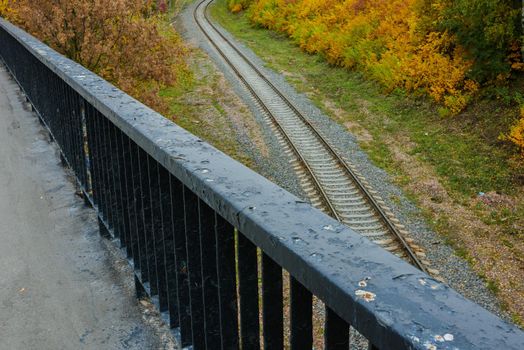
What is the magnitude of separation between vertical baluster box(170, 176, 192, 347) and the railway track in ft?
26.3

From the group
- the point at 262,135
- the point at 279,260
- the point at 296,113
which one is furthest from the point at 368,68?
the point at 279,260

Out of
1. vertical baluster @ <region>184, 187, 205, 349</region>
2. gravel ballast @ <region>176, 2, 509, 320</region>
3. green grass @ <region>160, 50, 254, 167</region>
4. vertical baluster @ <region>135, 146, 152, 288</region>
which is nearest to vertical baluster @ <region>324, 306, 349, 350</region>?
vertical baluster @ <region>184, 187, 205, 349</region>

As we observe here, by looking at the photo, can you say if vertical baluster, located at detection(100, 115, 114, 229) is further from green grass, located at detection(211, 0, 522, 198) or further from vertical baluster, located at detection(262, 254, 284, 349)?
green grass, located at detection(211, 0, 522, 198)

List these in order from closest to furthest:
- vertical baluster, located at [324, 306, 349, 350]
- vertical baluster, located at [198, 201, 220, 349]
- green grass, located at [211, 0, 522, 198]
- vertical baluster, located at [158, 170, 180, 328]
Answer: vertical baluster, located at [324, 306, 349, 350], vertical baluster, located at [198, 201, 220, 349], vertical baluster, located at [158, 170, 180, 328], green grass, located at [211, 0, 522, 198]

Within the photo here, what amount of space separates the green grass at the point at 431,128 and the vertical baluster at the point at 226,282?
12.8 m

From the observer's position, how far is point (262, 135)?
17.8 meters

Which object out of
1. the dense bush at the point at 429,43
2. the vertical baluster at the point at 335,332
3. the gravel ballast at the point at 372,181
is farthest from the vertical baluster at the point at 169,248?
the dense bush at the point at 429,43

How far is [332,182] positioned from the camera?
13.9 meters

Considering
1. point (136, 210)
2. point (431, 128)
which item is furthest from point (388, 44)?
point (136, 210)

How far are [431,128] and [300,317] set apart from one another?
17595mm

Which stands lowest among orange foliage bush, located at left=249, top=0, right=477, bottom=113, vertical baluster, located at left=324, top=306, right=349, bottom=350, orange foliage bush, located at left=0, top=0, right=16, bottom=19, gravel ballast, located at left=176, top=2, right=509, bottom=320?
gravel ballast, located at left=176, top=2, right=509, bottom=320

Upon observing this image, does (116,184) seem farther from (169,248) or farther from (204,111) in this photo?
(204,111)

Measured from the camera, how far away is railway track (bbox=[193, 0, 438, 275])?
11.1 metres

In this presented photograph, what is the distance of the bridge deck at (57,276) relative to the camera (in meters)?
2.96
